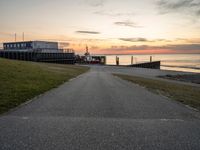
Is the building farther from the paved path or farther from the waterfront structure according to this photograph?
the paved path

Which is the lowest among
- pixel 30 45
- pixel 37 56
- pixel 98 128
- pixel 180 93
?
pixel 180 93

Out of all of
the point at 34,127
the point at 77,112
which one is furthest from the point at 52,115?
the point at 34,127

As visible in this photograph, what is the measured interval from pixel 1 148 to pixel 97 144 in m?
1.96

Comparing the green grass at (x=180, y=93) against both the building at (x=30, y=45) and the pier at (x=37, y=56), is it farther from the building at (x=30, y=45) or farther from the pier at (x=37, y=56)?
the building at (x=30, y=45)

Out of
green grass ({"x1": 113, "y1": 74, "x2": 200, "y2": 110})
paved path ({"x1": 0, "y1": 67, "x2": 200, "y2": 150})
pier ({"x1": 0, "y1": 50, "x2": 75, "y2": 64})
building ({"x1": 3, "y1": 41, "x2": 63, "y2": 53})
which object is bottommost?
green grass ({"x1": 113, "y1": 74, "x2": 200, "y2": 110})

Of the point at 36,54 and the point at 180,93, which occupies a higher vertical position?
the point at 36,54

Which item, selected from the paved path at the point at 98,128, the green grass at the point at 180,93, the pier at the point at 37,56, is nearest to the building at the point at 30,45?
the pier at the point at 37,56

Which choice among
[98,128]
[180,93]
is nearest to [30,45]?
[180,93]

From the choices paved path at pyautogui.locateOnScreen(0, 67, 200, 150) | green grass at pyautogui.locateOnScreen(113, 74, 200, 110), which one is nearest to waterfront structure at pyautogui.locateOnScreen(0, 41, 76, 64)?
green grass at pyautogui.locateOnScreen(113, 74, 200, 110)

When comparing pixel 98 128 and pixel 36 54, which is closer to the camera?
pixel 98 128

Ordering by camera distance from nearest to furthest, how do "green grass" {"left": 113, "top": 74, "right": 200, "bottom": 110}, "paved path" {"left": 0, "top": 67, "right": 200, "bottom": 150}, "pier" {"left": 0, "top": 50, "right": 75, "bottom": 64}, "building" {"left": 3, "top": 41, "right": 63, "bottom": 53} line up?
1. "paved path" {"left": 0, "top": 67, "right": 200, "bottom": 150}
2. "green grass" {"left": 113, "top": 74, "right": 200, "bottom": 110}
3. "pier" {"left": 0, "top": 50, "right": 75, "bottom": 64}
4. "building" {"left": 3, "top": 41, "right": 63, "bottom": 53}

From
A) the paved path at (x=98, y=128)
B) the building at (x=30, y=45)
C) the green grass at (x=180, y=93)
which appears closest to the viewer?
the paved path at (x=98, y=128)

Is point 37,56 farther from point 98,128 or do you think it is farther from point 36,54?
point 98,128

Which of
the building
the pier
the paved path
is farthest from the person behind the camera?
the building
